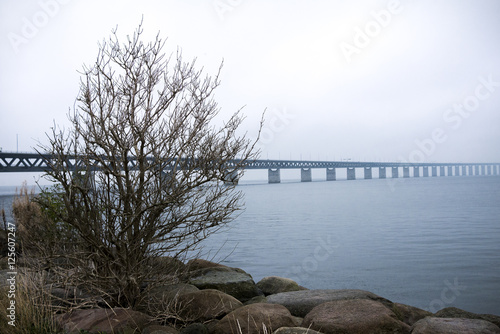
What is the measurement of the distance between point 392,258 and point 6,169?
47671mm

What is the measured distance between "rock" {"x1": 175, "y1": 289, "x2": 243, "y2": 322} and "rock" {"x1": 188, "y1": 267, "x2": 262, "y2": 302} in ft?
4.39

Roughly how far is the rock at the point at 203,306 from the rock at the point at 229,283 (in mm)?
1337

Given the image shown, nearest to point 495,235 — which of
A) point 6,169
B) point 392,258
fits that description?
point 392,258

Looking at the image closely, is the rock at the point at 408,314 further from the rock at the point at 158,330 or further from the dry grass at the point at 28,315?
the dry grass at the point at 28,315

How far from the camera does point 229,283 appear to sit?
8.52 m

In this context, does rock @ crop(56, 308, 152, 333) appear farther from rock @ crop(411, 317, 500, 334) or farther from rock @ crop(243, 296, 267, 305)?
rock @ crop(411, 317, 500, 334)

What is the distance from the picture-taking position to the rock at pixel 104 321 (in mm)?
5855

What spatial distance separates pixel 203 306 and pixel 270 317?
1294 mm

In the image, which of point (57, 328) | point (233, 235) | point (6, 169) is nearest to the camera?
point (57, 328)

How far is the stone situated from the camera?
5.74 metres

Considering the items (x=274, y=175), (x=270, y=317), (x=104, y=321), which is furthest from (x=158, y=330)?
(x=274, y=175)

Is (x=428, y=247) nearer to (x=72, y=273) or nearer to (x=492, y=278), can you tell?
(x=492, y=278)

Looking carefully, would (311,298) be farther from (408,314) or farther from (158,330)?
(158,330)

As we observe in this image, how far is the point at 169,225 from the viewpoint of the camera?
6.73 metres
